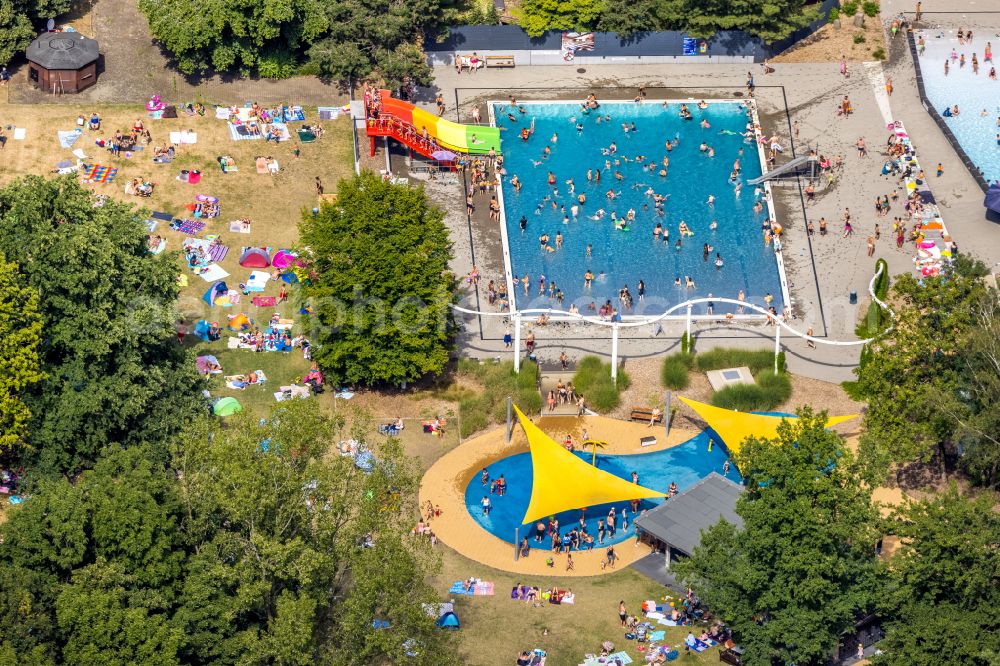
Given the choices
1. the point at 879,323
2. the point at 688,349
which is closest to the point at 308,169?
the point at 688,349

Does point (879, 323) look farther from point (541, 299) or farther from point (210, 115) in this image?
point (210, 115)

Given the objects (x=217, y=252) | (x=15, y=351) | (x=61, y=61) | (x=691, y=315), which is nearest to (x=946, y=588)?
(x=691, y=315)

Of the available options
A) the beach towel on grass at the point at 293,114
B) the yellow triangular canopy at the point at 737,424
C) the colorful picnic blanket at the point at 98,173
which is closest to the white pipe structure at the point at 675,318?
the yellow triangular canopy at the point at 737,424

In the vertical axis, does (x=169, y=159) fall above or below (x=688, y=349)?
above

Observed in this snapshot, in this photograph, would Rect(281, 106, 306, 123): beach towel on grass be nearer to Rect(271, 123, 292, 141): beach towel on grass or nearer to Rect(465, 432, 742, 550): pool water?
Rect(271, 123, 292, 141): beach towel on grass

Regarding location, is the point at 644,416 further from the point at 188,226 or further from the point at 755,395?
the point at 188,226

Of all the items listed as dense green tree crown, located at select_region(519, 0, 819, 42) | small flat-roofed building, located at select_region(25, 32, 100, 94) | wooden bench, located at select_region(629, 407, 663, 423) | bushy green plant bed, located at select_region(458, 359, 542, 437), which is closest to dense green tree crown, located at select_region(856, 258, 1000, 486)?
wooden bench, located at select_region(629, 407, 663, 423)
